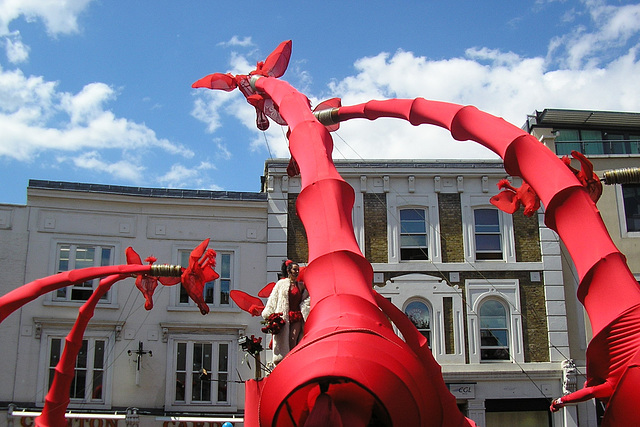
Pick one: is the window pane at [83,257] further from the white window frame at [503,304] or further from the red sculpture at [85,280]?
the white window frame at [503,304]

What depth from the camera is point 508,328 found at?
2005 centimetres

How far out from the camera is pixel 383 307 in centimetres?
580

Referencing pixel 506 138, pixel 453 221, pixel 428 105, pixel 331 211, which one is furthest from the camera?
pixel 453 221

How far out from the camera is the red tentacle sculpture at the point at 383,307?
149 inches

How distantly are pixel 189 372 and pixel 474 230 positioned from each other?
905cm

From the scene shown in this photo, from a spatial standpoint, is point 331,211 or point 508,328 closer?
point 331,211

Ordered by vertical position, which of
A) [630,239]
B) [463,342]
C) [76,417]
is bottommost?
[76,417]

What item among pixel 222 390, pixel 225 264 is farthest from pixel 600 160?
pixel 222 390

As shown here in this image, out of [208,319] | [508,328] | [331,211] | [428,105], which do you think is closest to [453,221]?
[508,328]

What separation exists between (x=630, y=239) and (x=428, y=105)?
52.7 ft

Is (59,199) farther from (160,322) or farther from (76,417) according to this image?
(76,417)

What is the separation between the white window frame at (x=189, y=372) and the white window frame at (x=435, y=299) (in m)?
4.54

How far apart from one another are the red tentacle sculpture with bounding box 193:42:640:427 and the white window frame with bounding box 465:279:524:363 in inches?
556

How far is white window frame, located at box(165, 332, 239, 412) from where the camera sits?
62.6ft
